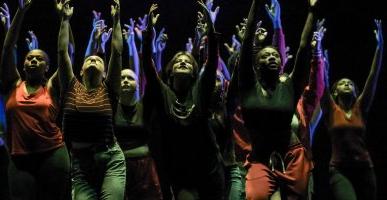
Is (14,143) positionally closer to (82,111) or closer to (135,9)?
(82,111)

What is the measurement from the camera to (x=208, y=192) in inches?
133

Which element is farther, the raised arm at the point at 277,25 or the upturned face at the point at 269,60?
the raised arm at the point at 277,25

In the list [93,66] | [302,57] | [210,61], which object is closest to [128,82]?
[93,66]

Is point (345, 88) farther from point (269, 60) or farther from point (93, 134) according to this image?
point (93, 134)

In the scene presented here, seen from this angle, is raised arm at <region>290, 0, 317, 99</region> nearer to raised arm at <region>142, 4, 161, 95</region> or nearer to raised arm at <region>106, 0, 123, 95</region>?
raised arm at <region>142, 4, 161, 95</region>

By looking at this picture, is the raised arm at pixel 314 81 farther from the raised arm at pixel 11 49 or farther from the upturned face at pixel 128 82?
the raised arm at pixel 11 49

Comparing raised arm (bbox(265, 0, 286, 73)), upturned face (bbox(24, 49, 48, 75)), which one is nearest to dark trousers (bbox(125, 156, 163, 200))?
upturned face (bbox(24, 49, 48, 75))

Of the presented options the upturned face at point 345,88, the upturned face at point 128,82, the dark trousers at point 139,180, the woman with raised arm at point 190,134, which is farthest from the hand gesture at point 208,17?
the upturned face at point 345,88

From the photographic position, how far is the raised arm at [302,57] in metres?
3.53

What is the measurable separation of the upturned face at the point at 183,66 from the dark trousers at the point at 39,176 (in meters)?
1.05

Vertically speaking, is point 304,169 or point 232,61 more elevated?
point 232,61

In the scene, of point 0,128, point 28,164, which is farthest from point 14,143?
point 0,128

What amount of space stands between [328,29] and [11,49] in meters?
4.40

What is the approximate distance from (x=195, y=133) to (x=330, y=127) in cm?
183
